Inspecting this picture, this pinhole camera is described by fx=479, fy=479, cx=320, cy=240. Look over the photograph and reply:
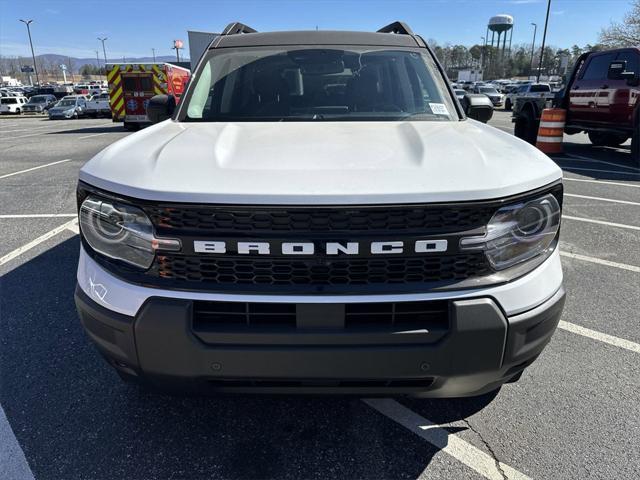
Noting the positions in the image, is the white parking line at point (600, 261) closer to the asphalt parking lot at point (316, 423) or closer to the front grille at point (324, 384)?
the asphalt parking lot at point (316, 423)

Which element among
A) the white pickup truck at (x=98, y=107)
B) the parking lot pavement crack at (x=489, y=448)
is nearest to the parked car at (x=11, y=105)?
the white pickup truck at (x=98, y=107)

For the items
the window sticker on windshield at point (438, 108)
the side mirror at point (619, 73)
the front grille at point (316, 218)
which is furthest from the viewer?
the side mirror at point (619, 73)

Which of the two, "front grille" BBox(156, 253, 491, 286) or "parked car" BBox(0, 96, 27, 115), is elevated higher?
"front grille" BBox(156, 253, 491, 286)

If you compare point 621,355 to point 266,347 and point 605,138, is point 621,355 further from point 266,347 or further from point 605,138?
point 605,138

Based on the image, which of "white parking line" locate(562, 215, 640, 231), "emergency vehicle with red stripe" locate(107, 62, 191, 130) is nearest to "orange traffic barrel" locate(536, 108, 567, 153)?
"white parking line" locate(562, 215, 640, 231)

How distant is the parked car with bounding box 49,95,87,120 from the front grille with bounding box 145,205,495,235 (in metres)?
33.0

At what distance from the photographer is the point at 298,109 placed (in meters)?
3.03

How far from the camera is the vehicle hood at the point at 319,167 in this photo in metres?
1.69

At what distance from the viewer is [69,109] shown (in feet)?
98.7

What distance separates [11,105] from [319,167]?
44.4 m

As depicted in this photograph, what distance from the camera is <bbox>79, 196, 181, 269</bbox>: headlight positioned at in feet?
5.84

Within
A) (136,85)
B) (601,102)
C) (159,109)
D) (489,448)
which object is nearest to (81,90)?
(136,85)

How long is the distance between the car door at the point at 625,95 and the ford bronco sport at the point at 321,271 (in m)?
9.52

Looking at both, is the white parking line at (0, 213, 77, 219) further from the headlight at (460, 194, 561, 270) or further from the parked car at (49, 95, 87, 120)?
the parked car at (49, 95, 87, 120)
